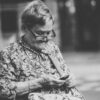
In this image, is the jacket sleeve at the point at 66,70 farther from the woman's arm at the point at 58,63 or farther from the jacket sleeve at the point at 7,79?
the jacket sleeve at the point at 7,79

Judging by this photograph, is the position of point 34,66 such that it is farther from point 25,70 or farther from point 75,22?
point 75,22

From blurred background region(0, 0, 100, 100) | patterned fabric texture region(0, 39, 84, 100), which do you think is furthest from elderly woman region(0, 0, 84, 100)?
blurred background region(0, 0, 100, 100)

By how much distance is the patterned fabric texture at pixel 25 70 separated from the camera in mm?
2426

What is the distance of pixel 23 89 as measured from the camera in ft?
8.00

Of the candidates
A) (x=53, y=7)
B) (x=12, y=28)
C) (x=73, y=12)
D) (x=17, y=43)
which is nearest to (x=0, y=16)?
(x=12, y=28)

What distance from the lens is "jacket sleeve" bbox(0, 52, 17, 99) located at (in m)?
2.42

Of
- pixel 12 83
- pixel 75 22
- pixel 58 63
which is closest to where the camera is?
pixel 12 83

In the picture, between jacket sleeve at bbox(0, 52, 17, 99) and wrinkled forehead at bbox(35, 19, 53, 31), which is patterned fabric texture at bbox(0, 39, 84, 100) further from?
wrinkled forehead at bbox(35, 19, 53, 31)

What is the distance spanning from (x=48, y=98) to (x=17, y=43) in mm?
384

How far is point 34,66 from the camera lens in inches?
98.2

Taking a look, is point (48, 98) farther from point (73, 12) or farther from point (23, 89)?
point (73, 12)

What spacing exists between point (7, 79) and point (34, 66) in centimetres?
18

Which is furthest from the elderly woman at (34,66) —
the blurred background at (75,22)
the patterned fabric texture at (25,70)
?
the blurred background at (75,22)

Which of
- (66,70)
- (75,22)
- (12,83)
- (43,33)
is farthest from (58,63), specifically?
(75,22)
